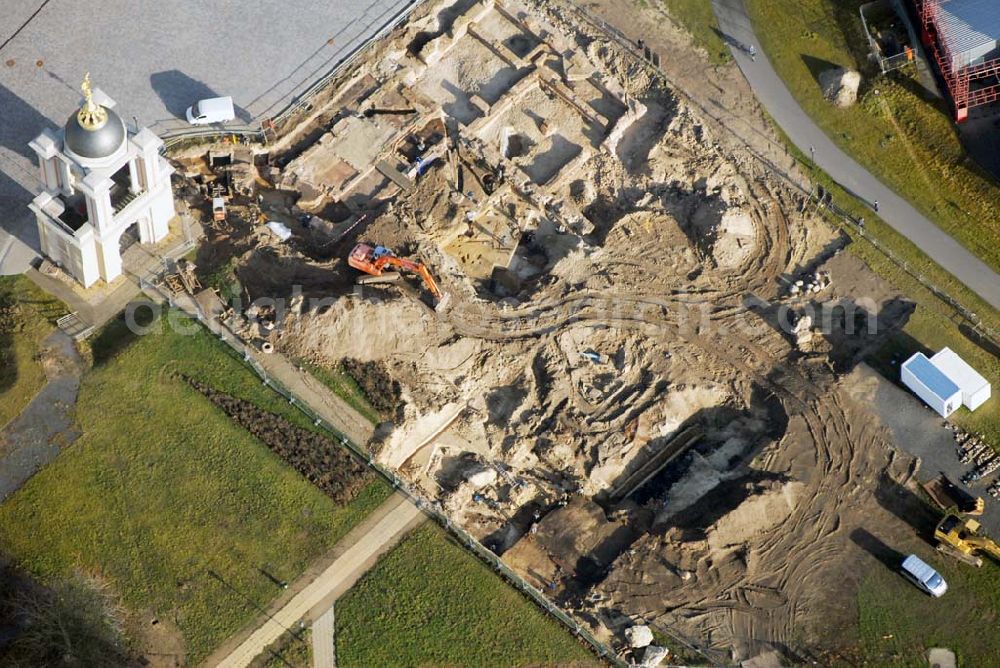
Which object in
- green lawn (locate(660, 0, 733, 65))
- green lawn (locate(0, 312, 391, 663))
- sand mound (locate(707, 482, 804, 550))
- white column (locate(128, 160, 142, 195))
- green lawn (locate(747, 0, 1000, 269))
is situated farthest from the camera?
green lawn (locate(660, 0, 733, 65))

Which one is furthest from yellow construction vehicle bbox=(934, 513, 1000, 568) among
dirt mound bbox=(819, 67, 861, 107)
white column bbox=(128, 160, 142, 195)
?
white column bbox=(128, 160, 142, 195)

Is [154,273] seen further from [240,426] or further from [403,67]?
[403,67]

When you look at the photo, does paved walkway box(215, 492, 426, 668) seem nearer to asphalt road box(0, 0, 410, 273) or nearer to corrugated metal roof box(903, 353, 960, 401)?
asphalt road box(0, 0, 410, 273)

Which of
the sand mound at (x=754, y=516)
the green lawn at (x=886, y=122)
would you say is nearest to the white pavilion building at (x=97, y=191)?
the sand mound at (x=754, y=516)

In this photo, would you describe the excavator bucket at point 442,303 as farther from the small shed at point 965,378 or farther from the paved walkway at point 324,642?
the small shed at point 965,378

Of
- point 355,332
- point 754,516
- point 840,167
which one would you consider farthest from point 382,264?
point 840,167

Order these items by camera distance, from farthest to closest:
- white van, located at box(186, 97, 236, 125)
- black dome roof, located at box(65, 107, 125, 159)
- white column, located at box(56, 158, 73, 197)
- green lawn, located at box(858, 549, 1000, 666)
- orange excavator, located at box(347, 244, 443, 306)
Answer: white van, located at box(186, 97, 236, 125) → orange excavator, located at box(347, 244, 443, 306) → white column, located at box(56, 158, 73, 197) → green lawn, located at box(858, 549, 1000, 666) → black dome roof, located at box(65, 107, 125, 159)

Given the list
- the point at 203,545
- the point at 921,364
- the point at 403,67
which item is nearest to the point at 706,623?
the point at 921,364
